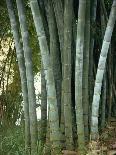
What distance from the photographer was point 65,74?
142 inches

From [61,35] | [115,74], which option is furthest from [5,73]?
[61,35]

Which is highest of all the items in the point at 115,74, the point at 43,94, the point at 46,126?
the point at 115,74

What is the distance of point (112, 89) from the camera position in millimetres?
4484

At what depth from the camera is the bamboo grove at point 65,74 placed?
3533 mm

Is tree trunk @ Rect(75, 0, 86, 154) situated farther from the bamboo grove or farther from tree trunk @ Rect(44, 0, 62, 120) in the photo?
tree trunk @ Rect(44, 0, 62, 120)

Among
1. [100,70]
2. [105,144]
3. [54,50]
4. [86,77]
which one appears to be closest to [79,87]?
[86,77]

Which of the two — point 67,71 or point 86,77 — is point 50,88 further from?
point 86,77

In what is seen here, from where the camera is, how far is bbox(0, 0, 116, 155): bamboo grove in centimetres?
353

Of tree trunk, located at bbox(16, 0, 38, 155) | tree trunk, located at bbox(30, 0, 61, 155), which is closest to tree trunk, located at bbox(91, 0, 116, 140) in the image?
tree trunk, located at bbox(30, 0, 61, 155)

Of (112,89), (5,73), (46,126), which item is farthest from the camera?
(5,73)

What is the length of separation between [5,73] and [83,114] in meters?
3.18

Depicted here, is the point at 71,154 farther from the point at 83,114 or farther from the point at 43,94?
the point at 43,94

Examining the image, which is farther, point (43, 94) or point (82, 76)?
point (43, 94)

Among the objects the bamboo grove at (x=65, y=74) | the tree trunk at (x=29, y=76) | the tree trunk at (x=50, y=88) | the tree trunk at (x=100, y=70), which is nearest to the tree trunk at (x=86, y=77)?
the bamboo grove at (x=65, y=74)
